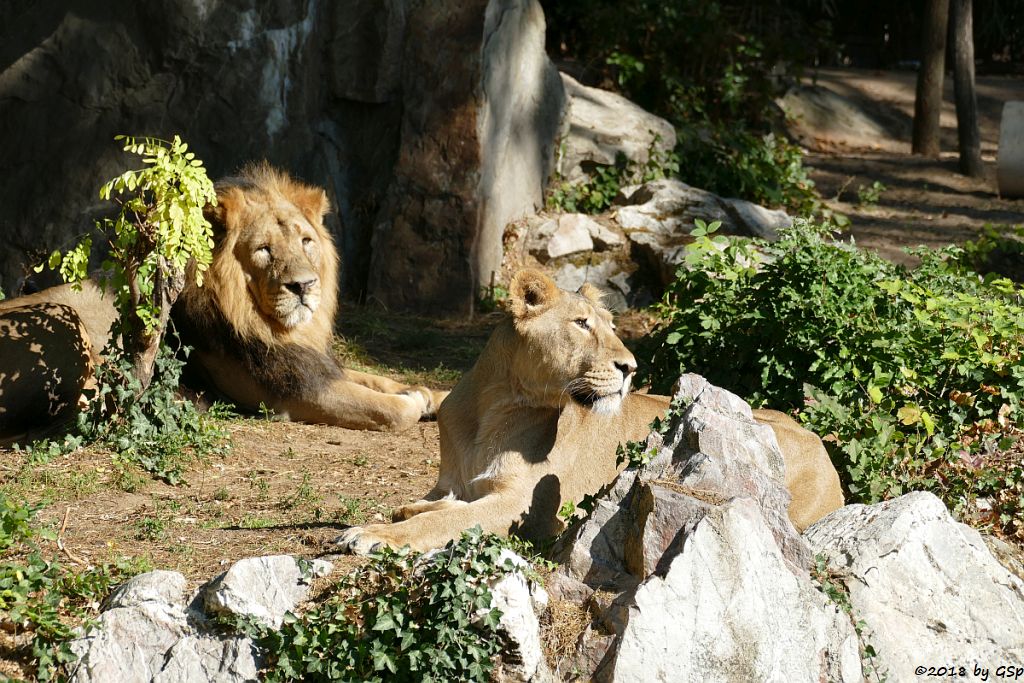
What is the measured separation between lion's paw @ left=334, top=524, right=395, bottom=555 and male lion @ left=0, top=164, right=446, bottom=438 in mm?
3020

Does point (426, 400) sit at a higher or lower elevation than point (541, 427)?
lower

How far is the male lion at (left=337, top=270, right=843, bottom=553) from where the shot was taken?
5.50 m

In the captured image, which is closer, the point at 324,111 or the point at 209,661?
the point at 209,661

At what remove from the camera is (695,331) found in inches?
297

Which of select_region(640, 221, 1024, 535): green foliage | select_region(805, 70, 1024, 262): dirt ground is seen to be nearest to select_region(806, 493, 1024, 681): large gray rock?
select_region(640, 221, 1024, 535): green foliage

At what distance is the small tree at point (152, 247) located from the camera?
6477 millimetres

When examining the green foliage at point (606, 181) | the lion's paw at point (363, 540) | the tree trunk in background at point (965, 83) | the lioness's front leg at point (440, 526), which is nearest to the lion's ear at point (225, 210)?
the lioness's front leg at point (440, 526)

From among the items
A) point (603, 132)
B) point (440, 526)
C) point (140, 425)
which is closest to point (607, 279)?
point (603, 132)

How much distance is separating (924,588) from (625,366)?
1564 mm

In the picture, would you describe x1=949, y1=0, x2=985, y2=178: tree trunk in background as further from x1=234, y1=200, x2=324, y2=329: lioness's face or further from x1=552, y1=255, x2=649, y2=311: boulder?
x1=234, y1=200, x2=324, y2=329: lioness's face

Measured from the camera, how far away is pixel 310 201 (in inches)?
327

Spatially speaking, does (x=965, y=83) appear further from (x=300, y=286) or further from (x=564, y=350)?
(x=564, y=350)

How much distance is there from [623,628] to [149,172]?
352cm

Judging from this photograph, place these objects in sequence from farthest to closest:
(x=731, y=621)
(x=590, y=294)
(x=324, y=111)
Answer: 1. (x=324, y=111)
2. (x=590, y=294)
3. (x=731, y=621)
